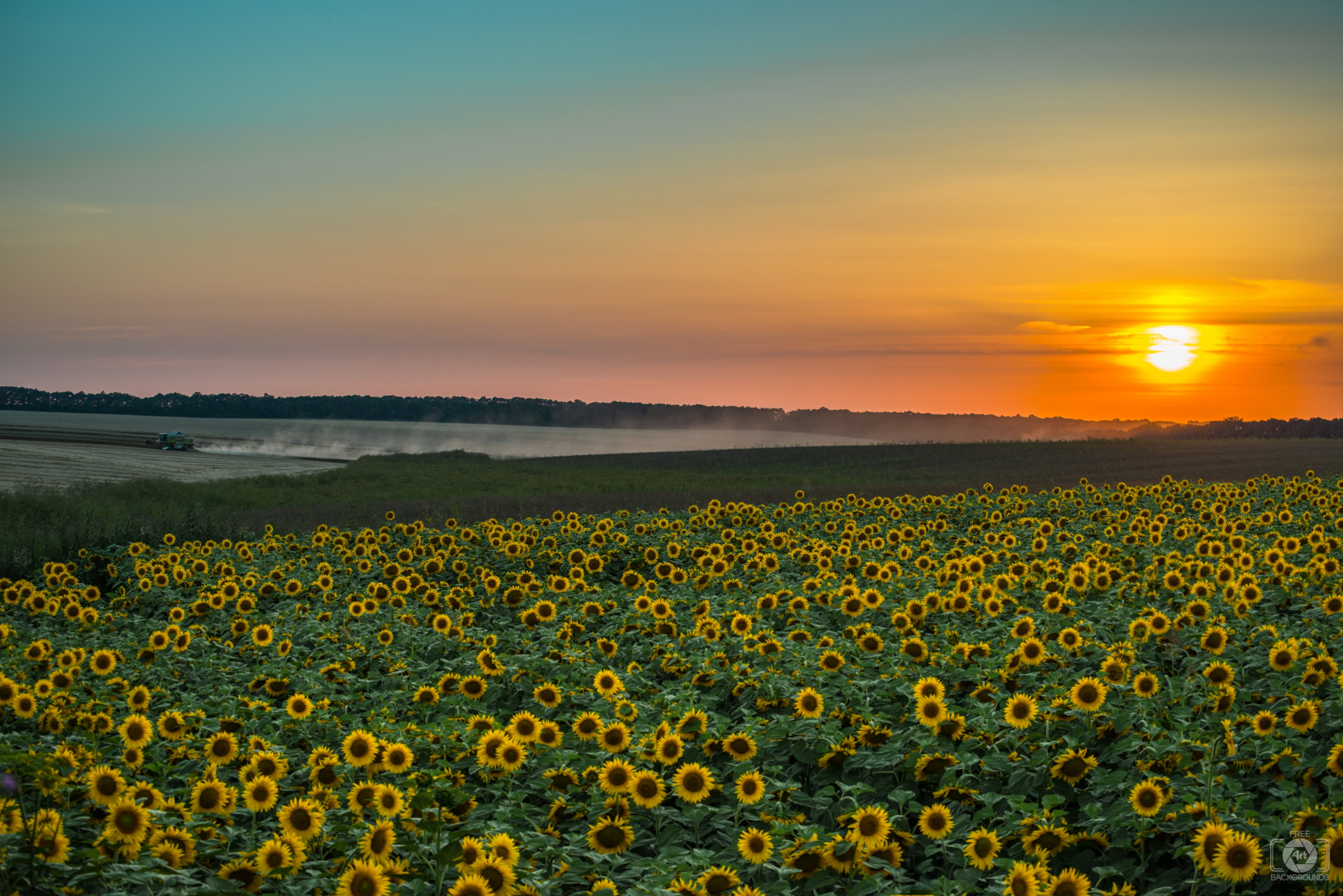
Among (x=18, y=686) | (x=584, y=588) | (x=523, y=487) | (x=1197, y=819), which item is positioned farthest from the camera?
(x=523, y=487)

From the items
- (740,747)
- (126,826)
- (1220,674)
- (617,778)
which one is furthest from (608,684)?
(1220,674)

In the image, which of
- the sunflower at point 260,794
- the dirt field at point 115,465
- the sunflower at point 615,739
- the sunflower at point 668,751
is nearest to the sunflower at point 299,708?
the sunflower at point 260,794

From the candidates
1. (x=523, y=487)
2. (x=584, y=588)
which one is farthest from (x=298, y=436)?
(x=584, y=588)

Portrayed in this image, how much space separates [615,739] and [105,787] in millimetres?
2933

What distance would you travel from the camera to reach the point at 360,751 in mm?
5789

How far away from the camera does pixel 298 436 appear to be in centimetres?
11844

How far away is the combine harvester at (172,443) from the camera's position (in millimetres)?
81875

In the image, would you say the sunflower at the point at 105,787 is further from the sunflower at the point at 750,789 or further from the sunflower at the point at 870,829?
the sunflower at the point at 870,829

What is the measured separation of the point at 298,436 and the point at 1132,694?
123m

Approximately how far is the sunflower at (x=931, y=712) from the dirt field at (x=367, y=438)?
71108 millimetres

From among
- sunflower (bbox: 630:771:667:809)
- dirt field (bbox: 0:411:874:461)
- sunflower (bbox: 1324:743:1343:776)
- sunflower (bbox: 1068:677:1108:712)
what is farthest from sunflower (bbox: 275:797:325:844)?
dirt field (bbox: 0:411:874:461)

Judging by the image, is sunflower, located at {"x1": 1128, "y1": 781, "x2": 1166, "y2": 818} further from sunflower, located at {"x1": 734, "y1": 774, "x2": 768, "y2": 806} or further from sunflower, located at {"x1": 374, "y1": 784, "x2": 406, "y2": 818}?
sunflower, located at {"x1": 374, "y1": 784, "x2": 406, "y2": 818}

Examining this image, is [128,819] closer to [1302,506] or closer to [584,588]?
[584,588]

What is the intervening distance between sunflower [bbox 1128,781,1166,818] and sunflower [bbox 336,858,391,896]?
3833mm
